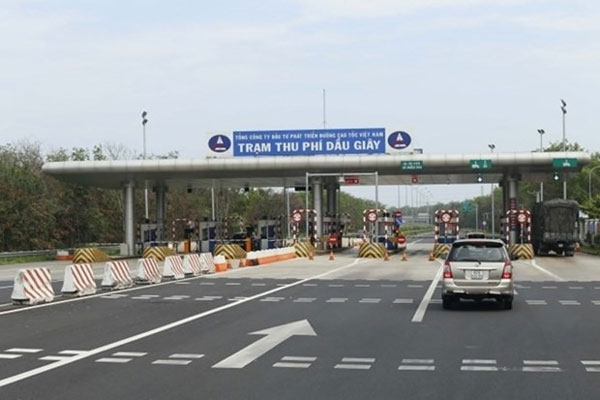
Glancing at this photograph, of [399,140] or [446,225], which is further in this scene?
[446,225]

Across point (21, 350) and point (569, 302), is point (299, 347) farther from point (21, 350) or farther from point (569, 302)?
point (569, 302)

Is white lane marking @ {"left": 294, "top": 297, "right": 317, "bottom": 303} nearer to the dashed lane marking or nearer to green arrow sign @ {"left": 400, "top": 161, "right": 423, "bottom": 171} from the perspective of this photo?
the dashed lane marking

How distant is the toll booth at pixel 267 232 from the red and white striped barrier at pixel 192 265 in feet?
77.3

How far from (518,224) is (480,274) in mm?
34615

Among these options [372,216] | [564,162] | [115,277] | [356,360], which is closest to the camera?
[356,360]

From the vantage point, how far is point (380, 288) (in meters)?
23.2

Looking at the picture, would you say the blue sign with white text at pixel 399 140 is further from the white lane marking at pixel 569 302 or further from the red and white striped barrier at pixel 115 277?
the white lane marking at pixel 569 302

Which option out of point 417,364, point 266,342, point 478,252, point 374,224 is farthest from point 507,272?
point 374,224

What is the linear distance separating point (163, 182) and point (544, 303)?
4073 centimetres

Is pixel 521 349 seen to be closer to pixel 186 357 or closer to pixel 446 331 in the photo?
pixel 446 331

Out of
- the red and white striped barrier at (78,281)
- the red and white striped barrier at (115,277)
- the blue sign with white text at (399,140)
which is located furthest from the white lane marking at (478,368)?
the blue sign with white text at (399,140)

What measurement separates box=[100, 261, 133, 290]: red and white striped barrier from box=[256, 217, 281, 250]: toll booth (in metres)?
29.8

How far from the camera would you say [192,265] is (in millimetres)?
29266

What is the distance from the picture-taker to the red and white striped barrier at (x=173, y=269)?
27422mm
